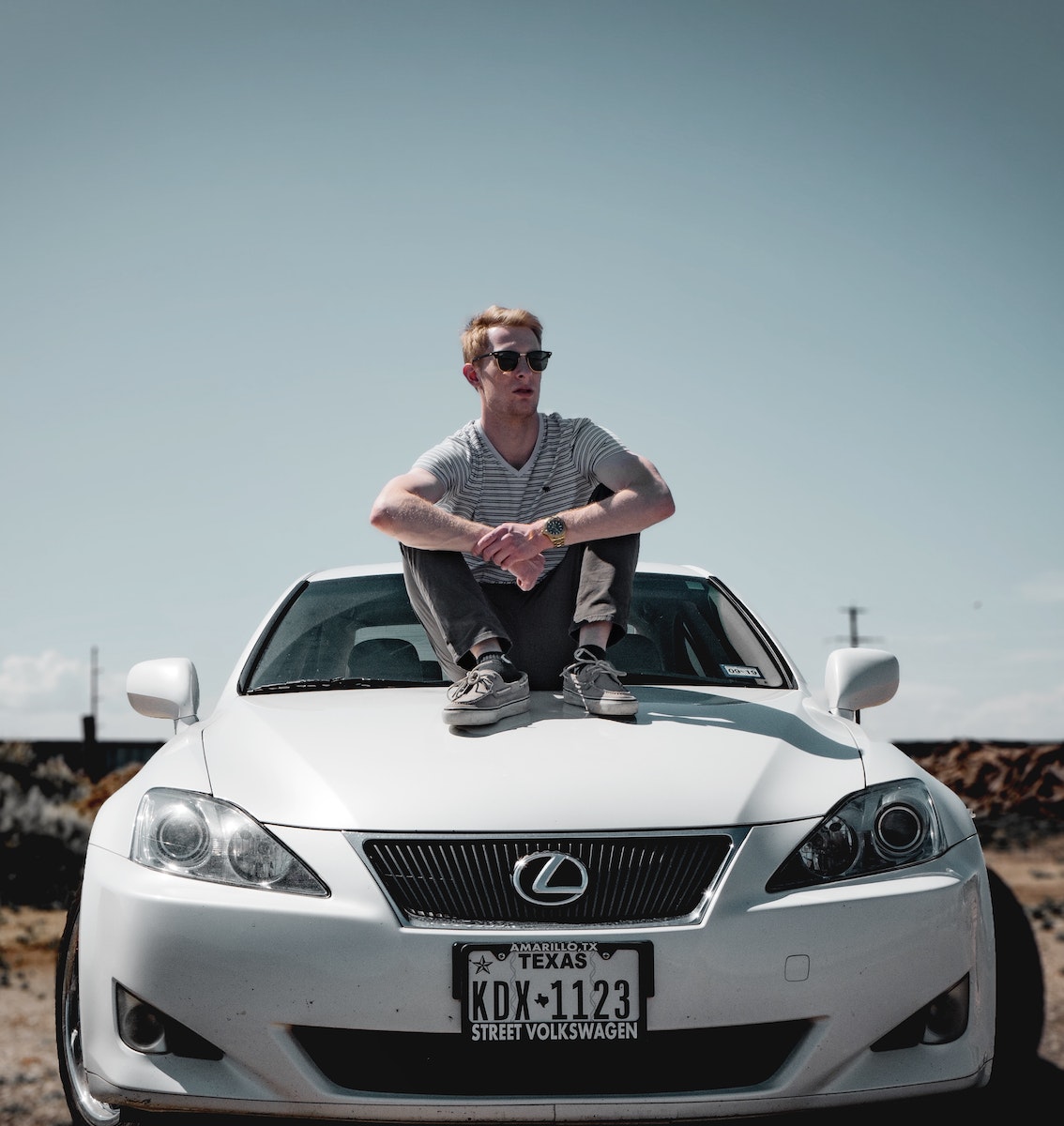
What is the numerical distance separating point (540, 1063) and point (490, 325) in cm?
264

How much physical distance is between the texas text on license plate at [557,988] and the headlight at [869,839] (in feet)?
1.24

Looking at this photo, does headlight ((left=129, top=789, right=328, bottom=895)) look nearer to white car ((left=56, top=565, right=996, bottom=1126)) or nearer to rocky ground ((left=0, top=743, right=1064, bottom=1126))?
white car ((left=56, top=565, right=996, bottom=1126))

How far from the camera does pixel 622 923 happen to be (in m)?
2.48

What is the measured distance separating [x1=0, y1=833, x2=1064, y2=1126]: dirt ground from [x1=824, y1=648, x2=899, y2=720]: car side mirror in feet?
3.19

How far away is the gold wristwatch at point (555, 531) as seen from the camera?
3701 mm

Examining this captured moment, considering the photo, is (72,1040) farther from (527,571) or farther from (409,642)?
(527,571)

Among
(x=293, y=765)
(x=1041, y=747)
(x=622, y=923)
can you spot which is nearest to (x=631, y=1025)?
(x=622, y=923)

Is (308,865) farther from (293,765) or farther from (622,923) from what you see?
(622,923)

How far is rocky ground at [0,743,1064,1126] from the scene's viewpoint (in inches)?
154

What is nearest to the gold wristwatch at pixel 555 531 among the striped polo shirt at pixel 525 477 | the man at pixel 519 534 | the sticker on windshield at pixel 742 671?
the man at pixel 519 534

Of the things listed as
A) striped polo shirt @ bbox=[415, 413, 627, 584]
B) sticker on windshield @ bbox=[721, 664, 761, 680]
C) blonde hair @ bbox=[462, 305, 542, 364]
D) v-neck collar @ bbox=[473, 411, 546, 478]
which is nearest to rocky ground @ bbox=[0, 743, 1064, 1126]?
sticker on windshield @ bbox=[721, 664, 761, 680]

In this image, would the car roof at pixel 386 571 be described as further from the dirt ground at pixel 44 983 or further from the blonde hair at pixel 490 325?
the dirt ground at pixel 44 983

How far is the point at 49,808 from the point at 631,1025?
315 inches

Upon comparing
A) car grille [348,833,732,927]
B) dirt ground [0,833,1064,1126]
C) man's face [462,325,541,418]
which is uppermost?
man's face [462,325,541,418]
